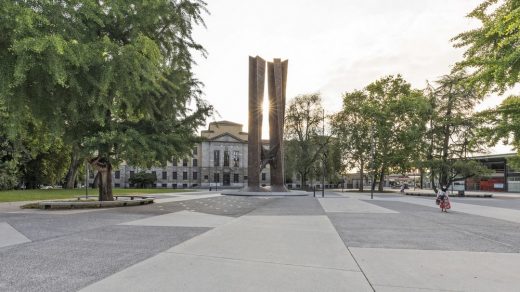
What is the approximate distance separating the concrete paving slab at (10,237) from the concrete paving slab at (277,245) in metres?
3.41

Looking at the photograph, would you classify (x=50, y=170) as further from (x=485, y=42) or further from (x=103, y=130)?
(x=485, y=42)

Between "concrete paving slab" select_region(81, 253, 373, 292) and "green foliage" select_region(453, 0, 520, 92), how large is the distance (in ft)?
15.0

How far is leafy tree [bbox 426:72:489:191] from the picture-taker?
35.5 m

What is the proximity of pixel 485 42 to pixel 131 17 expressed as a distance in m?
11.7

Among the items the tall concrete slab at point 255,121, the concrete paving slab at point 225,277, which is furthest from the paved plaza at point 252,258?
the tall concrete slab at point 255,121

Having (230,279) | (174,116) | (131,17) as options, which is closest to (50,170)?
(174,116)

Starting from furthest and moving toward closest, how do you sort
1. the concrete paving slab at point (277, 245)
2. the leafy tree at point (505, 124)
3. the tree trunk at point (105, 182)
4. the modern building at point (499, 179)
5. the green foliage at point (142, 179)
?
the green foliage at point (142, 179)
the modern building at point (499, 179)
the tree trunk at point (105, 182)
the leafy tree at point (505, 124)
the concrete paving slab at point (277, 245)

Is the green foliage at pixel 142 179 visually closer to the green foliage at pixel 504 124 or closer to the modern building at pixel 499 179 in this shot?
the modern building at pixel 499 179

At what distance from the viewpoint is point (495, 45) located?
780cm

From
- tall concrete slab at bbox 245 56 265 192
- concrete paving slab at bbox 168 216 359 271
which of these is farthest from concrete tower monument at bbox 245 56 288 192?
concrete paving slab at bbox 168 216 359 271

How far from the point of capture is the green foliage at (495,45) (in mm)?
5810

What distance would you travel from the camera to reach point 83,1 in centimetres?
777

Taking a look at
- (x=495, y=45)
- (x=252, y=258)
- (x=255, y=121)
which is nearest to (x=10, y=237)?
(x=252, y=258)

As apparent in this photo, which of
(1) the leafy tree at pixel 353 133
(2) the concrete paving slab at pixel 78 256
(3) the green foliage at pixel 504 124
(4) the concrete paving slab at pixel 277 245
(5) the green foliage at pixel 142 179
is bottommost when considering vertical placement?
(5) the green foliage at pixel 142 179
